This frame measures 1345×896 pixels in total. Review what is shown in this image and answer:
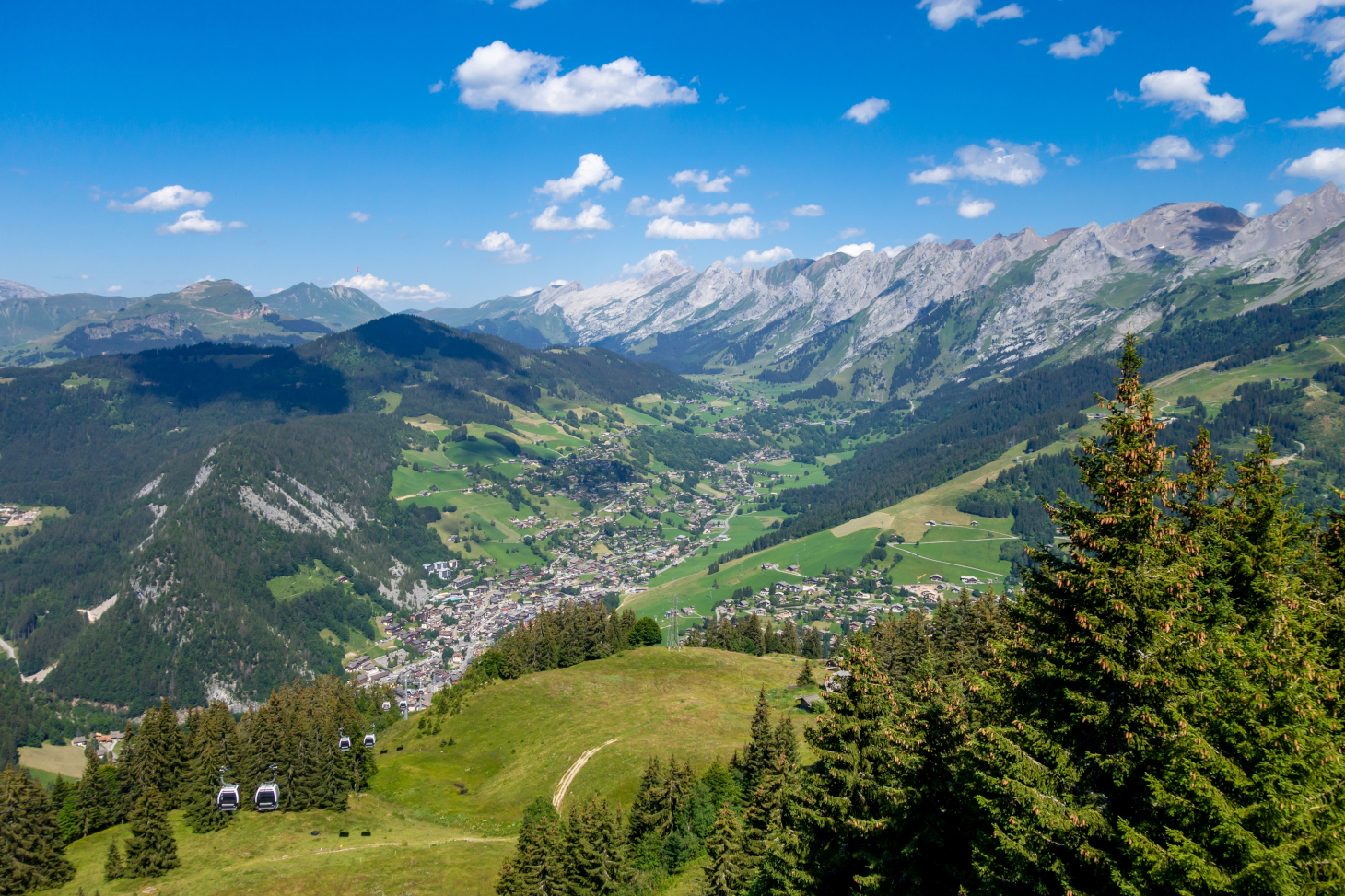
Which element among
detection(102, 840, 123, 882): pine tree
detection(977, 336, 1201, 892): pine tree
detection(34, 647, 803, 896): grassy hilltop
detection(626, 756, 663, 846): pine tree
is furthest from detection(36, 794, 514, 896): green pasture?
detection(977, 336, 1201, 892): pine tree

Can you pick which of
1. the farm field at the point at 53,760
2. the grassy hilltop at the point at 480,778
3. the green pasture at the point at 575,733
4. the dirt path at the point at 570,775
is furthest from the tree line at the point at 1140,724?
the farm field at the point at 53,760

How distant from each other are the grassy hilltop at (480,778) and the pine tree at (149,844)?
93 centimetres

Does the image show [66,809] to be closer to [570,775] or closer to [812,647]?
[570,775]

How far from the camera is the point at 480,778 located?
3100 inches

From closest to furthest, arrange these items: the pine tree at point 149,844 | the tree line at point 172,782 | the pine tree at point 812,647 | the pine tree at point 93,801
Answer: the pine tree at point 149,844, the tree line at point 172,782, the pine tree at point 93,801, the pine tree at point 812,647

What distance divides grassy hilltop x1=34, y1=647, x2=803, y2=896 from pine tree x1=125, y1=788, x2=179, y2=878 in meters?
0.93

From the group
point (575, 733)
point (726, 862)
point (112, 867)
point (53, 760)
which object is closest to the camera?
point (726, 862)

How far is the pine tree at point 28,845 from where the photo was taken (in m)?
51.2

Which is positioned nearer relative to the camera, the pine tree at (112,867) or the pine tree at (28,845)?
the pine tree at (28,845)

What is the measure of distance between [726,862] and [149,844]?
154 feet

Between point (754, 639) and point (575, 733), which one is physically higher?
point (575, 733)

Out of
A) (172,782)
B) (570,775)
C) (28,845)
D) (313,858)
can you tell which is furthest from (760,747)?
(172,782)

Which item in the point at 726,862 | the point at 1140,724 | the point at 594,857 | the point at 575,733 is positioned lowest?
the point at 575,733

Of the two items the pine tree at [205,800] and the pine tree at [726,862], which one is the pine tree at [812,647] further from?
the pine tree at [205,800]
